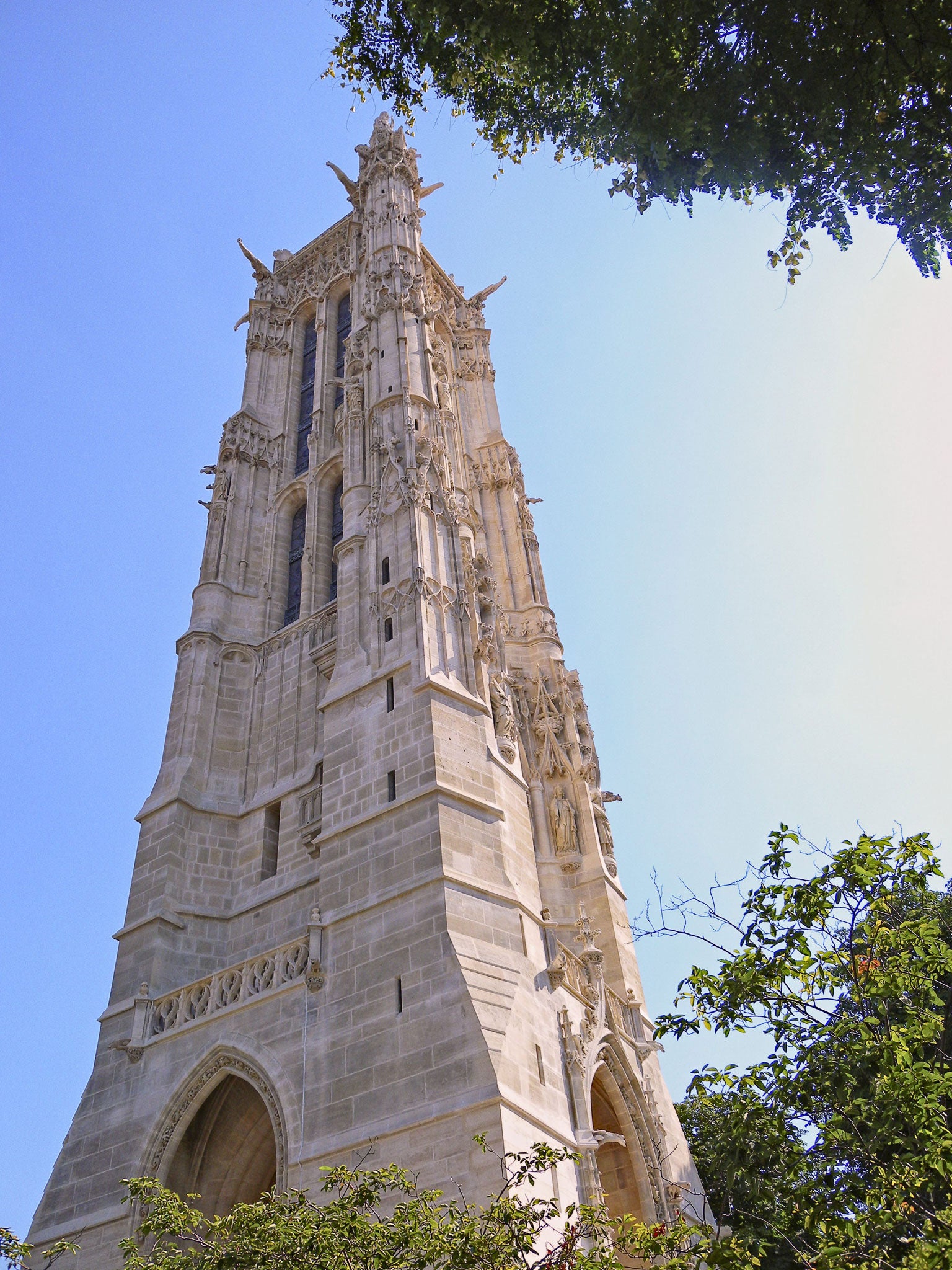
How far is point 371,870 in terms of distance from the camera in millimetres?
15562

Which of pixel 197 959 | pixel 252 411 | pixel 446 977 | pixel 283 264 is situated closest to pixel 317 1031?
pixel 446 977

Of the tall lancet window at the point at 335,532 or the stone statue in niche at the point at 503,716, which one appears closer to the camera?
the stone statue in niche at the point at 503,716

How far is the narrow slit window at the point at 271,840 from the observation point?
19.5 m

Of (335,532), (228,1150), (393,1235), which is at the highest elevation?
(335,532)

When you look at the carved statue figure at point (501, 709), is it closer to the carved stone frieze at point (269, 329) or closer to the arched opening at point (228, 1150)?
the arched opening at point (228, 1150)

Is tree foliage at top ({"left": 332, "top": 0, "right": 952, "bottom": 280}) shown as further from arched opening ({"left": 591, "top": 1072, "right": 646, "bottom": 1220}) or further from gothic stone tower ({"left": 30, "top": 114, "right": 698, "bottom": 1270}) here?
arched opening ({"left": 591, "top": 1072, "right": 646, "bottom": 1220})

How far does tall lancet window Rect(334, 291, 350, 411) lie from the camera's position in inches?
1115

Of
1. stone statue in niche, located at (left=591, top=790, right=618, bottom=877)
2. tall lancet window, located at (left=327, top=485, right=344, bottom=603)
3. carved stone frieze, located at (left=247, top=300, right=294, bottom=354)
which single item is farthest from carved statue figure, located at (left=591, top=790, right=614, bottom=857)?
carved stone frieze, located at (left=247, top=300, right=294, bottom=354)

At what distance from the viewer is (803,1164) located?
8.20m

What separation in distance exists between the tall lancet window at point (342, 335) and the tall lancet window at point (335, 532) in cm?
335

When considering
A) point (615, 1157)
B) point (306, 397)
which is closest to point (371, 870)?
point (615, 1157)

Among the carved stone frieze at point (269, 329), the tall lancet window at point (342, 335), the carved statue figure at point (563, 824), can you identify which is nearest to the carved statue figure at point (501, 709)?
the carved statue figure at point (563, 824)

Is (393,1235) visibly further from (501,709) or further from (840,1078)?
(501,709)

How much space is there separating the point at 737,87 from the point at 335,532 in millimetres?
17958
